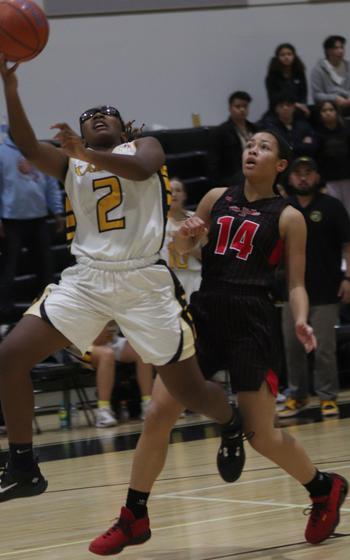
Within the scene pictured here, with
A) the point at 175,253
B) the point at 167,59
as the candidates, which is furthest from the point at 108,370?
the point at 167,59

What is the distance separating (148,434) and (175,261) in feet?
15.5

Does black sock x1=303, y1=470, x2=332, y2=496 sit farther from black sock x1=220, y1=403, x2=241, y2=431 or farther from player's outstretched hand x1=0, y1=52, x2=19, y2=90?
player's outstretched hand x1=0, y1=52, x2=19, y2=90

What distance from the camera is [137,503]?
4512mm

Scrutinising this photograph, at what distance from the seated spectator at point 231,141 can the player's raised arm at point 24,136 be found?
21.6 ft

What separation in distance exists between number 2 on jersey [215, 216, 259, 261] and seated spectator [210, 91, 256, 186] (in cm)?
631

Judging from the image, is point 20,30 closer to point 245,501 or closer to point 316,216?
point 245,501

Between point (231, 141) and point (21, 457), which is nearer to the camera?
point (21, 457)

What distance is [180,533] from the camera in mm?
4996

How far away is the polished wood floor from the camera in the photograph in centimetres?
464

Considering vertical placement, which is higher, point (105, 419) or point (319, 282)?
point (319, 282)

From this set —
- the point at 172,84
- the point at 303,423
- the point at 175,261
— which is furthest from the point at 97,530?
the point at 172,84

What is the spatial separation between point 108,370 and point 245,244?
4599mm

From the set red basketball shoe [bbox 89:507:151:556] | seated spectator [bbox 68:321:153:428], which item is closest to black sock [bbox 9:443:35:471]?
red basketball shoe [bbox 89:507:151:556]

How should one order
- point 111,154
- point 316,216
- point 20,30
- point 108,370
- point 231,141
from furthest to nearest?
point 231,141 < point 108,370 < point 316,216 < point 20,30 < point 111,154
